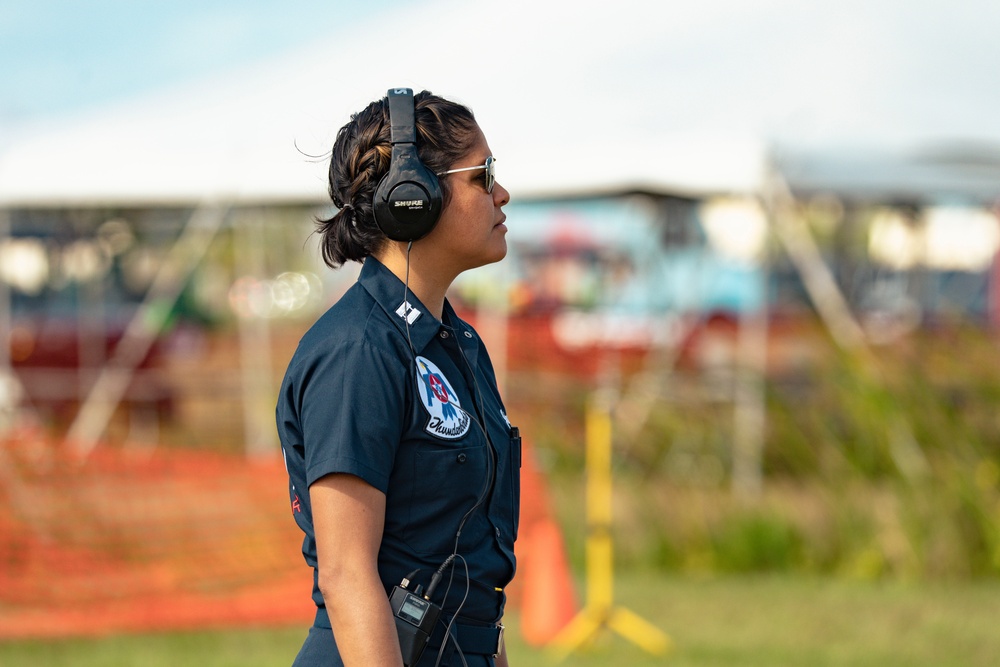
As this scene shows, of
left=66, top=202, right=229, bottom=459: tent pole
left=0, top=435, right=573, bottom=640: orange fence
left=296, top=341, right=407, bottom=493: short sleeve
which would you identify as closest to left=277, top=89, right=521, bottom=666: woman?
left=296, top=341, right=407, bottom=493: short sleeve

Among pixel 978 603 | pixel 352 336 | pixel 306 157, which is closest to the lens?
pixel 352 336

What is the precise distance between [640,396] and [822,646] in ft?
12.1

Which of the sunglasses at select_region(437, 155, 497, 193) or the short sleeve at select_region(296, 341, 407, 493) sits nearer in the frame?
the short sleeve at select_region(296, 341, 407, 493)

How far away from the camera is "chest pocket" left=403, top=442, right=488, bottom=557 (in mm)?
2027

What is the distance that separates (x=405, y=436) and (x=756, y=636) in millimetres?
5343

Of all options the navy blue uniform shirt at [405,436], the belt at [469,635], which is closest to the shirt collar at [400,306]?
Result: the navy blue uniform shirt at [405,436]

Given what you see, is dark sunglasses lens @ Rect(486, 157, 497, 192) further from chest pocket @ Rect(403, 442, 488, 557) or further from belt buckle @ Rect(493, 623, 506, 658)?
belt buckle @ Rect(493, 623, 506, 658)

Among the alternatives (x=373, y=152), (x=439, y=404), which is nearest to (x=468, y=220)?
(x=373, y=152)

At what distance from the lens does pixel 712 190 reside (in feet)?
35.4

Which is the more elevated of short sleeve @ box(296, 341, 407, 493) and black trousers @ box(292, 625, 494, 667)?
short sleeve @ box(296, 341, 407, 493)

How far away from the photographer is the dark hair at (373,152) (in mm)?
2191

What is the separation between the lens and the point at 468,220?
222 centimetres

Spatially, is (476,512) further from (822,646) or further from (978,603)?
(978,603)

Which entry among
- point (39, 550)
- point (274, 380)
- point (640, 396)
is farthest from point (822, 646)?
point (274, 380)
